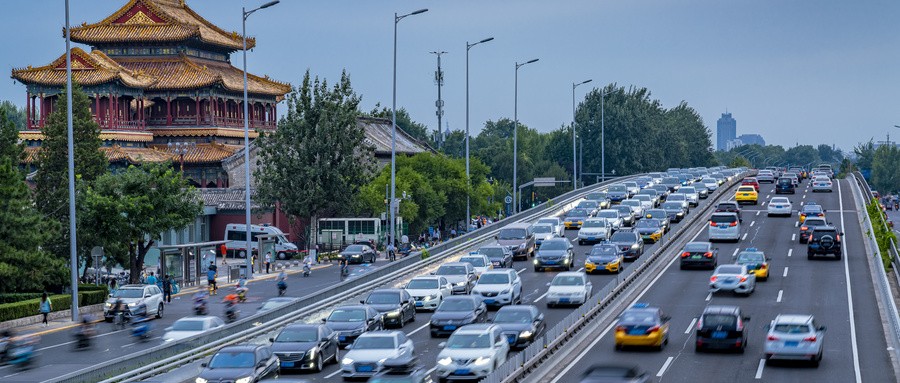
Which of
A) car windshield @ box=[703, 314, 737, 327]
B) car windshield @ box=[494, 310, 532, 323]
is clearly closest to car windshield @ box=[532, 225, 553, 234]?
car windshield @ box=[494, 310, 532, 323]

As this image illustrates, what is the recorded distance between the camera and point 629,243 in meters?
61.3

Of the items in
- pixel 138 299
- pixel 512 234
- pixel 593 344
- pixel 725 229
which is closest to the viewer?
pixel 593 344

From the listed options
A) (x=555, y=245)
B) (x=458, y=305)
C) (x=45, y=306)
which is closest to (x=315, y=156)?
(x=555, y=245)

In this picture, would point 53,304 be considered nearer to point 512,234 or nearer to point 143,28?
point 512,234

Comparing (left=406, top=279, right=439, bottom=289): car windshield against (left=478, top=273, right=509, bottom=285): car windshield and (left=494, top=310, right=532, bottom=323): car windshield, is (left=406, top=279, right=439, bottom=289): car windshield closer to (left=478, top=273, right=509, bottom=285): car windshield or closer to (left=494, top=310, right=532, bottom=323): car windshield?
(left=478, top=273, right=509, bottom=285): car windshield

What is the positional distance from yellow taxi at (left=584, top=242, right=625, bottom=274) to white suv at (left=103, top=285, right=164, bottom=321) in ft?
62.0

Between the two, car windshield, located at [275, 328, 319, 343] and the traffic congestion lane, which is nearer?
Result: the traffic congestion lane

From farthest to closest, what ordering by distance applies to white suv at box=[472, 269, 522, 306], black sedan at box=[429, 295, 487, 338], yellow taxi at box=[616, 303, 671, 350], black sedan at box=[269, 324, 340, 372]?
white suv at box=[472, 269, 522, 306] → black sedan at box=[429, 295, 487, 338] → yellow taxi at box=[616, 303, 671, 350] → black sedan at box=[269, 324, 340, 372]

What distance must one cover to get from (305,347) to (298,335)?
79 cm

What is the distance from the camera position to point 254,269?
7506cm

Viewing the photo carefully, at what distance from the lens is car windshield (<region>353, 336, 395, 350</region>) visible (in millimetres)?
35219

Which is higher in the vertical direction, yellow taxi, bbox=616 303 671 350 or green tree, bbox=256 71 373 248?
green tree, bbox=256 71 373 248

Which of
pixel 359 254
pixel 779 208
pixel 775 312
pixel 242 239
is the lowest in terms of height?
pixel 775 312

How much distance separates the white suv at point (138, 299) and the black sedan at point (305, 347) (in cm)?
1525
